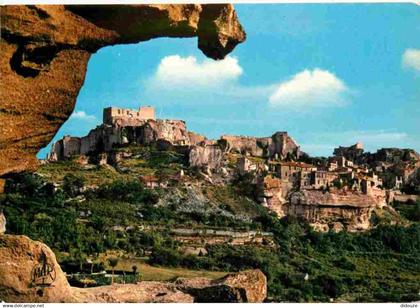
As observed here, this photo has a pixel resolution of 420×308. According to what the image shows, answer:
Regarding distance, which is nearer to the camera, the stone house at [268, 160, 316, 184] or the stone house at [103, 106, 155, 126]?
the stone house at [268, 160, 316, 184]

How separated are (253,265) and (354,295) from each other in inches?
142

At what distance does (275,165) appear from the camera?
1617 inches

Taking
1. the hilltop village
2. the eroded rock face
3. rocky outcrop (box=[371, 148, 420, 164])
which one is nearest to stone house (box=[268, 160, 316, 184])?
the hilltop village

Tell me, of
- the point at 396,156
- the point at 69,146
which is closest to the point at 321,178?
the point at 396,156

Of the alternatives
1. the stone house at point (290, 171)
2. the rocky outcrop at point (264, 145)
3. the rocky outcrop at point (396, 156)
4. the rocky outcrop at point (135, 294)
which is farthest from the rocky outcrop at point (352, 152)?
the rocky outcrop at point (135, 294)

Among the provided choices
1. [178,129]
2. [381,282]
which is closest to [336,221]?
[381,282]

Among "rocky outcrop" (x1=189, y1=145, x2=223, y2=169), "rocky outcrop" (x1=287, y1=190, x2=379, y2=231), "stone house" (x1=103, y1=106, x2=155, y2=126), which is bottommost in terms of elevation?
"rocky outcrop" (x1=287, y1=190, x2=379, y2=231)

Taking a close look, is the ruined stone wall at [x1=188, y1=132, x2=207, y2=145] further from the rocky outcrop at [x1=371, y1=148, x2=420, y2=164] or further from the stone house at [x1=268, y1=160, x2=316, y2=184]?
the rocky outcrop at [x1=371, y1=148, x2=420, y2=164]

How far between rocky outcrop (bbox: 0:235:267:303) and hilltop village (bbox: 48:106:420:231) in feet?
76.1

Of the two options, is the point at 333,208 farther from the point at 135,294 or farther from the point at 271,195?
the point at 135,294

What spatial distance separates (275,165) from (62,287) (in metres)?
33.8

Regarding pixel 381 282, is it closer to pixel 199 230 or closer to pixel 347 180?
pixel 199 230

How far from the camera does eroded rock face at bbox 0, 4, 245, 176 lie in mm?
6609

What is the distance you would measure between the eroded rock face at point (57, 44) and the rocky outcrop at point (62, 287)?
86 centimetres
